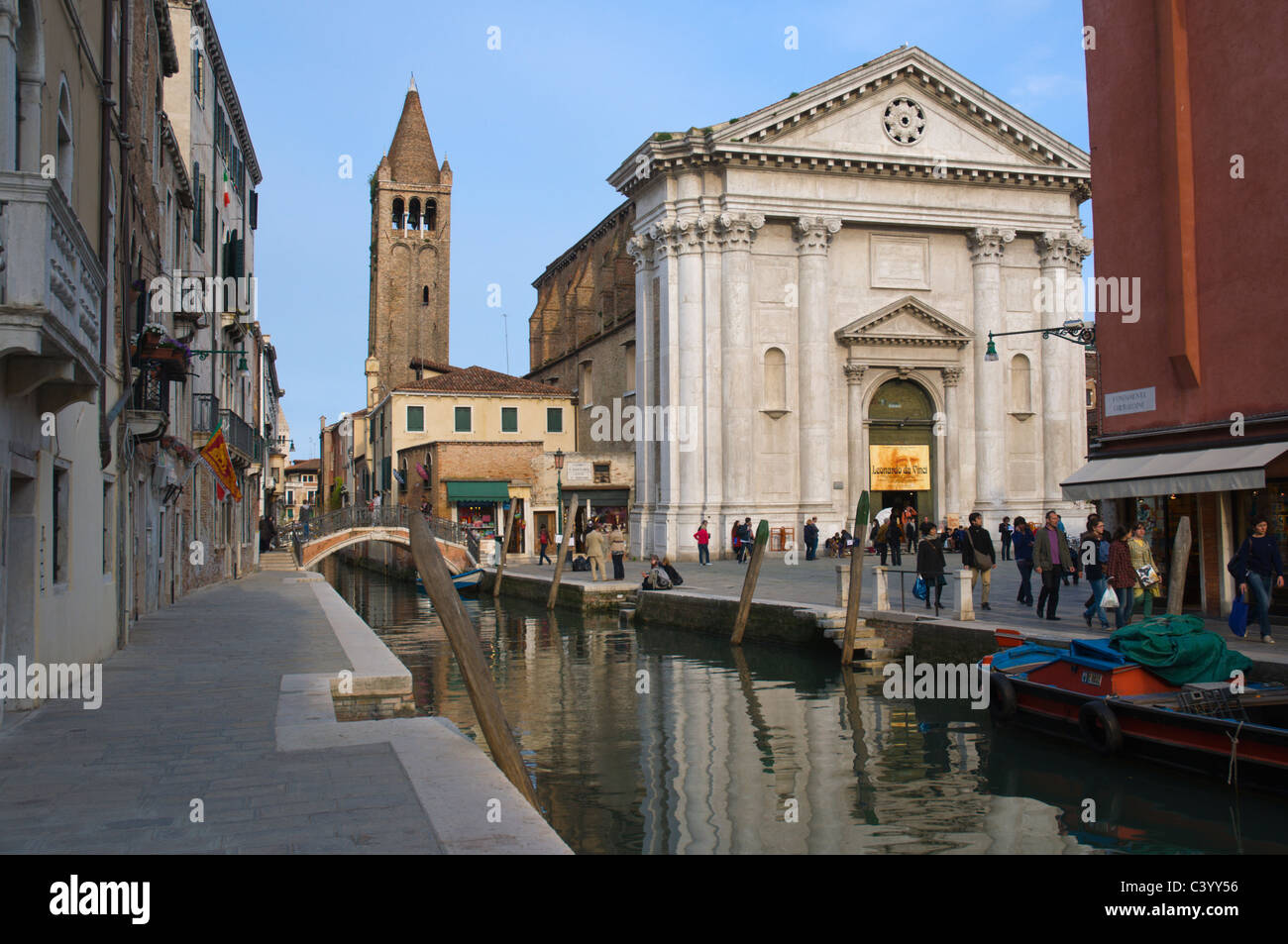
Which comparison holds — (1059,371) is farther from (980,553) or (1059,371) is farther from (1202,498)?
(1202,498)

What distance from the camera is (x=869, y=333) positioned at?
105 feet

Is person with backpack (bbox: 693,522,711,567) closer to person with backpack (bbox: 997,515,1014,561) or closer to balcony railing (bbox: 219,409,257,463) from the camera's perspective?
person with backpack (bbox: 997,515,1014,561)

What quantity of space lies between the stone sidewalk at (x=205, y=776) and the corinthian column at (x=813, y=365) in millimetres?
22404

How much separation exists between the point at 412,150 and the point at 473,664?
63.1 metres

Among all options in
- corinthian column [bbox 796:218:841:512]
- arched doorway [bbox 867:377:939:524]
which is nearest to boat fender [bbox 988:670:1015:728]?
corinthian column [bbox 796:218:841:512]

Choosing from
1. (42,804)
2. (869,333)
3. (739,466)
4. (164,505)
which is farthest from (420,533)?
(869,333)

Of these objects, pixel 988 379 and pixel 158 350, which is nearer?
pixel 158 350

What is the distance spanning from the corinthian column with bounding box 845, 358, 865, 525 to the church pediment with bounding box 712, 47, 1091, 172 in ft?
19.7

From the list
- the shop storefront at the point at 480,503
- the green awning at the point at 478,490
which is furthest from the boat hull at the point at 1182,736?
the green awning at the point at 478,490

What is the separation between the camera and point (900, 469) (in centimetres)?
3328

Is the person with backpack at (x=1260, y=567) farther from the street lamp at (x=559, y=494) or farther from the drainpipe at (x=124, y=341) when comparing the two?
the street lamp at (x=559, y=494)

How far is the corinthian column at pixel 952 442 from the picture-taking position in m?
33.1

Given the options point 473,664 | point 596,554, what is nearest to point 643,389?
point 596,554
